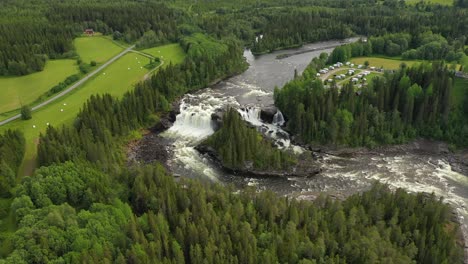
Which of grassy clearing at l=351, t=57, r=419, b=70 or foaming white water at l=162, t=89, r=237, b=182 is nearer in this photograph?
foaming white water at l=162, t=89, r=237, b=182

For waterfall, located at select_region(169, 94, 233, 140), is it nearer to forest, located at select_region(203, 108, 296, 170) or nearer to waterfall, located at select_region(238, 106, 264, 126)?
waterfall, located at select_region(238, 106, 264, 126)

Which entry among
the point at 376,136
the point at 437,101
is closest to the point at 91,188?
the point at 376,136

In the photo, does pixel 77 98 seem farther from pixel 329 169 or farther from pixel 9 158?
pixel 329 169

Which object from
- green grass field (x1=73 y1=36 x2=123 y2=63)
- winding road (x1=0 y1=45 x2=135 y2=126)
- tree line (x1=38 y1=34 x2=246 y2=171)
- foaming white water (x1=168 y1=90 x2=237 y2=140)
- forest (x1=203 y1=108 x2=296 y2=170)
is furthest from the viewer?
green grass field (x1=73 y1=36 x2=123 y2=63)

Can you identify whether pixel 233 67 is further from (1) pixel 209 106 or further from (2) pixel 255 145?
(2) pixel 255 145

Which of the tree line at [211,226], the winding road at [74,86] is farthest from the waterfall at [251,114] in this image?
the winding road at [74,86]

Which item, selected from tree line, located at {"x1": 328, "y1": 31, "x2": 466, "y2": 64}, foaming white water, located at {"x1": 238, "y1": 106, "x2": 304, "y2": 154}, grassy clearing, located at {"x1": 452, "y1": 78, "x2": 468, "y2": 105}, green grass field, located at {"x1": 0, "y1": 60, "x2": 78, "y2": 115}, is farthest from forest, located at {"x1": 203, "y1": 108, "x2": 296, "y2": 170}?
tree line, located at {"x1": 328, "y1": 31, "x2": 466, "y2": 64}

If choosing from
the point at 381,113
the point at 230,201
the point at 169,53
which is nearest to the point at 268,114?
the point at 381,113
